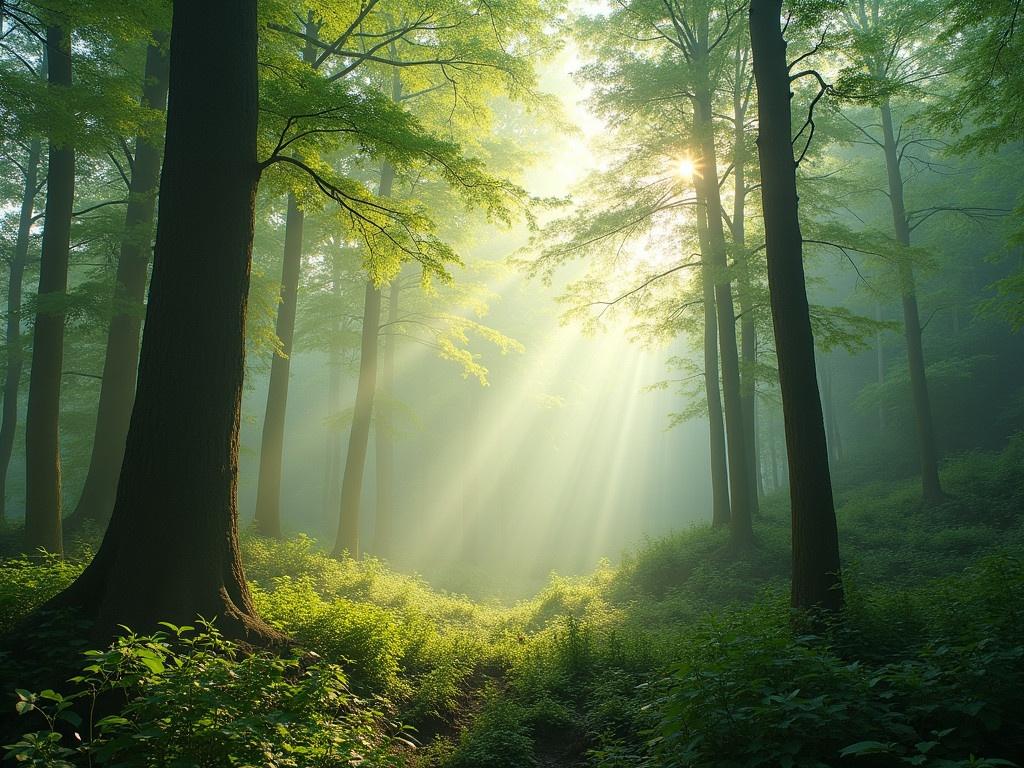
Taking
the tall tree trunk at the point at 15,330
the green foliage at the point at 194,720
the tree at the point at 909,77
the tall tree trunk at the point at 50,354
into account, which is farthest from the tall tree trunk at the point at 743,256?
the tall tree trunk at the point at 15,330

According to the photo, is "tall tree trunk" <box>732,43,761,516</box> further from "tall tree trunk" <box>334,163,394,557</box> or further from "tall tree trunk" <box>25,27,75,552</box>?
"tall tree trunk" <box>25,27,75,552</box>

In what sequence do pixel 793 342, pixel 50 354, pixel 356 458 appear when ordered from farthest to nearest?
pixel 356 458
pixel 50 354
pixel 793 342

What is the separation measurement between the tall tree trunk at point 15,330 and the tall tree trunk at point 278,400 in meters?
7.13

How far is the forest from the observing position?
3.54 meters

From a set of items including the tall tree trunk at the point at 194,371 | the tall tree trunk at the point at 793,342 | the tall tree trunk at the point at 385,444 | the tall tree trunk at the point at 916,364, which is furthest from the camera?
the tall tree trunk at the point at 385,444

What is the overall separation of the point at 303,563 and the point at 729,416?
354 inches

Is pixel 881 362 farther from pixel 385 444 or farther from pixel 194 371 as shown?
pixel 194 371

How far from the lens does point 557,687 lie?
20.6 feet

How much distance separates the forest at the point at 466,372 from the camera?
11.6 ft

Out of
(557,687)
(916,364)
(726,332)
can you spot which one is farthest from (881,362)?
(557,687)

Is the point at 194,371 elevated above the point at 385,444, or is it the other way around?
the point at 385,444

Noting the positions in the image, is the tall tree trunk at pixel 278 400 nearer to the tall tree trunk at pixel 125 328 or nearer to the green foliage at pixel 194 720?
the tall tree trunk at pixel 125 328

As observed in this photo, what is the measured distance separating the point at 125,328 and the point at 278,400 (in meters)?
3.20

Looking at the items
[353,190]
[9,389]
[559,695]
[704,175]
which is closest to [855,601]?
[559,695]
